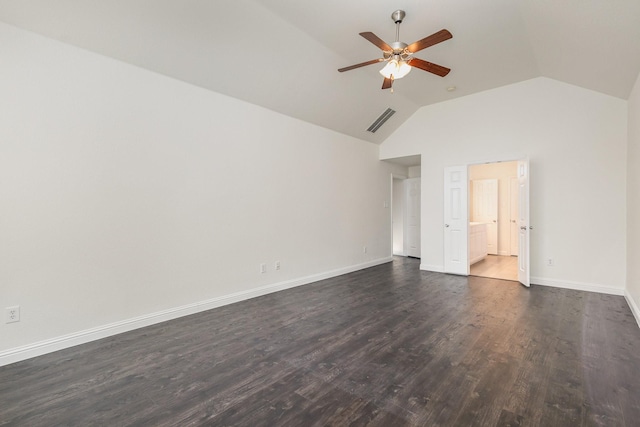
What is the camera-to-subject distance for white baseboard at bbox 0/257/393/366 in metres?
2.48

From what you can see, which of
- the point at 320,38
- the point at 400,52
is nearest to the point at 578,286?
the point at 400,52

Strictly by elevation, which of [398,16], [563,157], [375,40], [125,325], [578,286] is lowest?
[578,286]

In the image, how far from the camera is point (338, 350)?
2617mm

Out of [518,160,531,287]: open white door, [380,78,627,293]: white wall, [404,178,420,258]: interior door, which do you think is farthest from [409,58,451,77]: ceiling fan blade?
[404,178,420,258]: interior door

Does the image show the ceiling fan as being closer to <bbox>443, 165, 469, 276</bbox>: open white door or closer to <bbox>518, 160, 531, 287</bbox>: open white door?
<bbox>518, 160, 531, 287</bbox>: open white door

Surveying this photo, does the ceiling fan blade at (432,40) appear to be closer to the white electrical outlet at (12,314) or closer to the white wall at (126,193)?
the white wall at (126,193)

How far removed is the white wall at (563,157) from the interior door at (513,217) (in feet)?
10.2

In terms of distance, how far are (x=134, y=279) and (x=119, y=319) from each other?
1.35 feet

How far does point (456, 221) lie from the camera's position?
5605mm

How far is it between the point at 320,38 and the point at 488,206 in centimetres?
675

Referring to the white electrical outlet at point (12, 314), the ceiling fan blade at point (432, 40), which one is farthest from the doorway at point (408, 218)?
the white electrical outlet at point (12, 314)

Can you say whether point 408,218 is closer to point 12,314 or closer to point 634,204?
point 634,204

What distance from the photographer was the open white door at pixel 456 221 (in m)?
5.49

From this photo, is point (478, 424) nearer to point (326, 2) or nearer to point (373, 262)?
point (326, 2)
